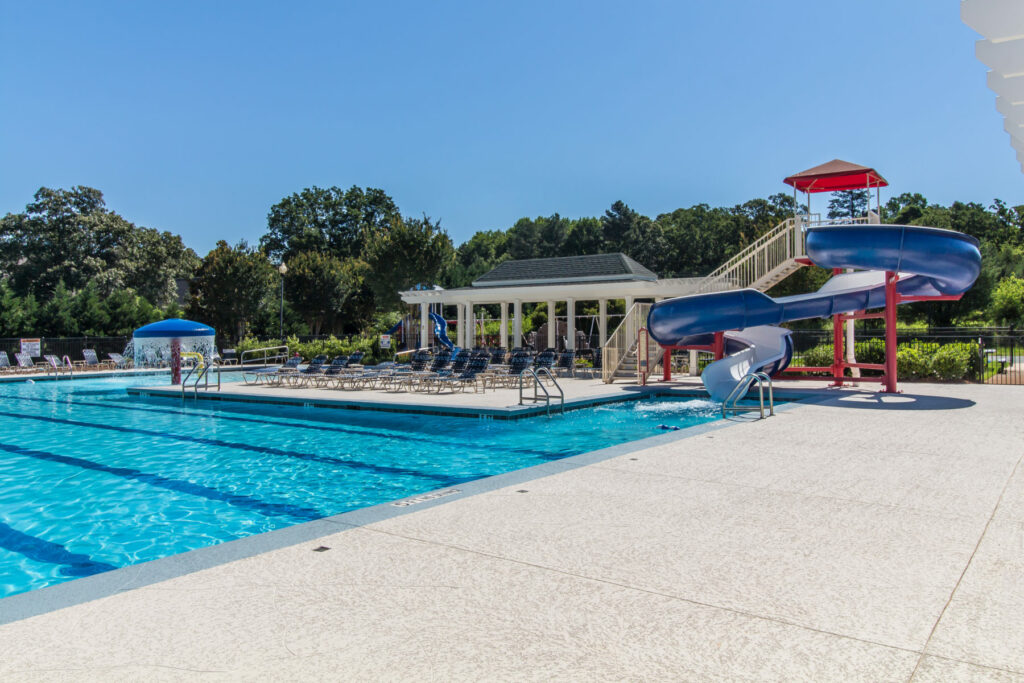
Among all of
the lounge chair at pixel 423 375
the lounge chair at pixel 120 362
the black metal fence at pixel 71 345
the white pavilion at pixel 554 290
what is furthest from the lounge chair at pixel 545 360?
the black metal fence at pixel 71 345

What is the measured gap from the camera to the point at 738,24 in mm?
15625

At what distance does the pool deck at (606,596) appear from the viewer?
2.68 metres

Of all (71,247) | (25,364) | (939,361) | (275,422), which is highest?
(71,247)

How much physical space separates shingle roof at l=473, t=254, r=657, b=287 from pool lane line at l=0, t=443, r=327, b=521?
1864 cm

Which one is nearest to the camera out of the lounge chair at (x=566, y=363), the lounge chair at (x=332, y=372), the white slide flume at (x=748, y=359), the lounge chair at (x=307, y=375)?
the white slide flume at (x=748, y=359)

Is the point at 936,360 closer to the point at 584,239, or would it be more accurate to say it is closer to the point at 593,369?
the point at 593,369

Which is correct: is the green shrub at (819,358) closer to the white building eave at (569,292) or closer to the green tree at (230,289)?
the white building eave at (569,292)

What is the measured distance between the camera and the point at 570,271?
91.9ft

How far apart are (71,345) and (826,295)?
29.1 meters

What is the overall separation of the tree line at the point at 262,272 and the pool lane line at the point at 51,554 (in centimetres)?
2361

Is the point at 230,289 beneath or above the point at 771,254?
above

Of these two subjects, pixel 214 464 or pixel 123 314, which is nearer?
pixel 214 464

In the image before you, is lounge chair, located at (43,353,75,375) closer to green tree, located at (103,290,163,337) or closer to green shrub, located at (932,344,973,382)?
green tree, located at (103,290,163,337)

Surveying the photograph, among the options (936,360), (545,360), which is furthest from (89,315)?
(936,360)
